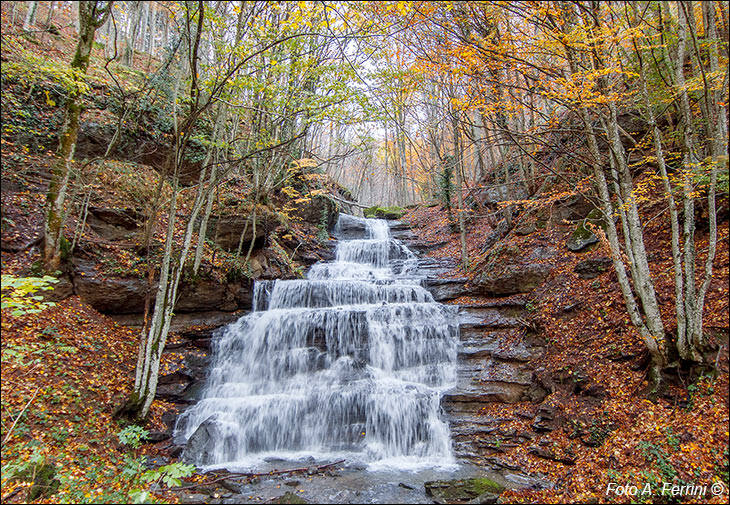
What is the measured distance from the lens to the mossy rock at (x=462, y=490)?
188 inches

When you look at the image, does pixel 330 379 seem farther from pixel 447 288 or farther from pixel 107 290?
pixel 107 290

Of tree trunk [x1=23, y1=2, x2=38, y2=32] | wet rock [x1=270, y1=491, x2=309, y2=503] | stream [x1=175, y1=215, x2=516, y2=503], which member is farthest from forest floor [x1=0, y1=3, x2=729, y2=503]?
tree trunk [x1=23, y1=2, x2=38, y2=32]

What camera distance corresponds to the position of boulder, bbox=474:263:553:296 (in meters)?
9.23

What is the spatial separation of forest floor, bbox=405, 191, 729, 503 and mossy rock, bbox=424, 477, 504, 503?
29cm

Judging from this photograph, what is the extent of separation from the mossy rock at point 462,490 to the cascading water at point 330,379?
1.10 metres

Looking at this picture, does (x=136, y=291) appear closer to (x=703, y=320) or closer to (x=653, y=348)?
(x=653, y=348)

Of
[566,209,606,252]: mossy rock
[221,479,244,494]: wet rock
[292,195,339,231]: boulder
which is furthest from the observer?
[292,195,339,231]: boulder

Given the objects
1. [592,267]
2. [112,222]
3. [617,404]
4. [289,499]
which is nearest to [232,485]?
[289,499]

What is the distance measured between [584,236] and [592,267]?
4.41 feet

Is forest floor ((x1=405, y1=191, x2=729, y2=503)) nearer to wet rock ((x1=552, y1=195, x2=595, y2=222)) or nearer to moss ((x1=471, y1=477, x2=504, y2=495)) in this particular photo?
moss ((x1=471, y1=477, x2=504, y2=495))

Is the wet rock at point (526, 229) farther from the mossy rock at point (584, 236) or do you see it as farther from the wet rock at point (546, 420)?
the wet rock at point (546, 420)

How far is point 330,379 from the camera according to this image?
792 centimetres

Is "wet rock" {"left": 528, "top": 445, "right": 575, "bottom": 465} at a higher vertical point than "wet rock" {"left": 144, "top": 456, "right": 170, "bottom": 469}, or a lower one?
higher

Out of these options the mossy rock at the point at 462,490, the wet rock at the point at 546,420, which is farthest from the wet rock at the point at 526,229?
the mossy rock at the point at 462,490
